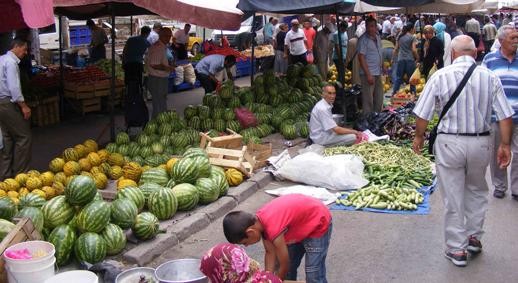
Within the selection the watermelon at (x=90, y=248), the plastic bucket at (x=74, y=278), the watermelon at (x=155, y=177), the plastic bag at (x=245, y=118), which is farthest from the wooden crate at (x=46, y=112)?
the plastic bucket at (x=74, y=278)

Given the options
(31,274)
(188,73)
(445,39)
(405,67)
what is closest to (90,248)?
(31,274)

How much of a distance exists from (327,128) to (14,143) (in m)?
4.81

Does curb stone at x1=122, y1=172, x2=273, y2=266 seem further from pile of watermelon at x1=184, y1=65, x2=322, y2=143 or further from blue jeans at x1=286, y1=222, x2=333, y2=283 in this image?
blue jeans at x1=286, y1=222, x2=333, y2=283

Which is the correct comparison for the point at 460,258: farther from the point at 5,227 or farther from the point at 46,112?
the point at 46,112

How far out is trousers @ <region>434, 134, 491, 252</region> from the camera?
197 inches

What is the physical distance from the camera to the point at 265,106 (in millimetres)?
11602

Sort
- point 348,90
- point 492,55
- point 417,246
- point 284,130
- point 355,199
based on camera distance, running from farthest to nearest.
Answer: point 348,90
point 284,130
point 355,199
point 492,55
point 417,246

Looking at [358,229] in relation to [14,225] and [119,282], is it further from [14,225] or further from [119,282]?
[14,225]

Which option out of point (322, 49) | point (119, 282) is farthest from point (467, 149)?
point (322, 49)

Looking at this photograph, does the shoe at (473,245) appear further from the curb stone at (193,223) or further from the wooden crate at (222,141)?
the wooden crate at (222,141)

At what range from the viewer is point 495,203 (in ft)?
23.9

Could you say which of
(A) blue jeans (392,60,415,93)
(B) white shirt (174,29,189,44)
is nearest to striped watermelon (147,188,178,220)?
(A) blue jeans (392,60,415,93)

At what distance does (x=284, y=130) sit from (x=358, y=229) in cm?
445

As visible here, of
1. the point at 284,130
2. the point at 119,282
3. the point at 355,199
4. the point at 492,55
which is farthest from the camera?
the point at 284,130
